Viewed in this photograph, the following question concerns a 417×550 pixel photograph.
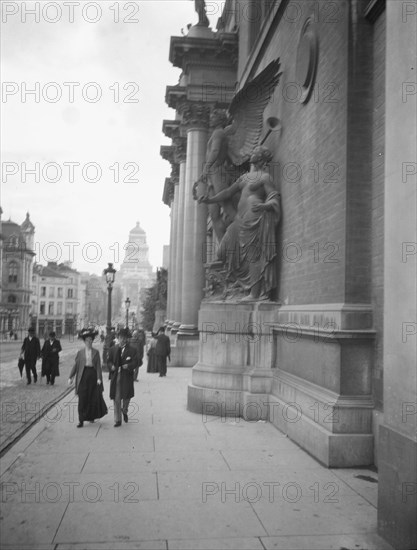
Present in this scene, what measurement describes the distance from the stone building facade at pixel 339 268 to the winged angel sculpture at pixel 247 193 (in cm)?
30

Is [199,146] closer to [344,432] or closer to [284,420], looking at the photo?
[284,420]

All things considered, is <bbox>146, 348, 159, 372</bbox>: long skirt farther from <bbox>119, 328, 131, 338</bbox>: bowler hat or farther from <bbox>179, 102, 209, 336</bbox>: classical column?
<bbox>119, 328, 131, 338</bbox>: bowler hat

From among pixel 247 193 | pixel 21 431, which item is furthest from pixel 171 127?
pixel 21 431

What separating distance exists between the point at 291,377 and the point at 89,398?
376cm

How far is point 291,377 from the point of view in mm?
9539

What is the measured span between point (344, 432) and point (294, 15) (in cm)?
845

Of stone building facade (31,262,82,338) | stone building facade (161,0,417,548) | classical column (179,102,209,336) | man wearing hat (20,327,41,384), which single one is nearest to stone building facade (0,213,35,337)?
stone building facade (31,262,82,338)

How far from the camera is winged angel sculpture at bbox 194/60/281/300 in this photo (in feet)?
37.4

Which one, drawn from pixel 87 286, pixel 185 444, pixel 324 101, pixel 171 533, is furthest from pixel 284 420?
pixel 87 286

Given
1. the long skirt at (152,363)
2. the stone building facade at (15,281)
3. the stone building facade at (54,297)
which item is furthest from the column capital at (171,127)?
the stone building facade at (54,297)

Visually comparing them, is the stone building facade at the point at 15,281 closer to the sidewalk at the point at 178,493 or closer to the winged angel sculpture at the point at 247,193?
the winged angel sculpture at the point at 247,193

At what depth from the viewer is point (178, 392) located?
1470cm

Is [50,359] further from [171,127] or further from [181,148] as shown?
[171,127]

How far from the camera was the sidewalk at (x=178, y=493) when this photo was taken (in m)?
4.92
